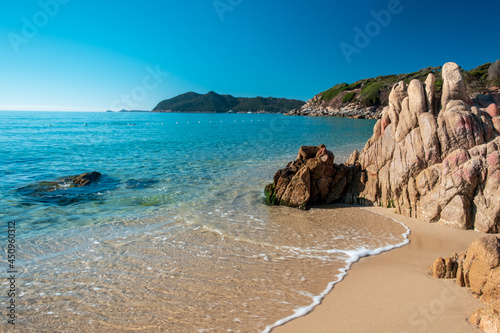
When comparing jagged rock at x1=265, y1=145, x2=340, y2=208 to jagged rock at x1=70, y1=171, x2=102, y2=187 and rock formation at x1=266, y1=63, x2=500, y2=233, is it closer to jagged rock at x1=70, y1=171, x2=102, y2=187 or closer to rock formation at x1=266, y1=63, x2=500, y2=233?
rock formation at x1=266, y1=63, x2=500, y2=233

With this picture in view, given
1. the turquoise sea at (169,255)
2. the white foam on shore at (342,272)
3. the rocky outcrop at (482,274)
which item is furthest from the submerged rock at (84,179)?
the rocky outcrop at (482,274)

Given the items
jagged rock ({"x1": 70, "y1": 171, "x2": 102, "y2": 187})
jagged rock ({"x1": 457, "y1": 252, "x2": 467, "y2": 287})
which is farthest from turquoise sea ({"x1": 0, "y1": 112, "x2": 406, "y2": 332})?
jagged rock ({"x1": 457, "y1": 252, "x2": 467, "y2": 287})

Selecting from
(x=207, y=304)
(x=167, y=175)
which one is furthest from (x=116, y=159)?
(x=207, y=304)

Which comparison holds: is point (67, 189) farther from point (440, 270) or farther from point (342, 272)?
point (440, 270)

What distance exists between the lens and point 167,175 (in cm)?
1969

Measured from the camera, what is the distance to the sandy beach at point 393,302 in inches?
211

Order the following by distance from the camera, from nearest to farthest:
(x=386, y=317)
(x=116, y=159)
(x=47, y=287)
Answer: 1. (x=386, y=317)
2. (x=47, y=287)
3. (x=116, y=159)

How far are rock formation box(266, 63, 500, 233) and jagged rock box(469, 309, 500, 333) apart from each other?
5.58m

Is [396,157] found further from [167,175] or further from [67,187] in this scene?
[67,187]

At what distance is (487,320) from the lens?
5.01 metres

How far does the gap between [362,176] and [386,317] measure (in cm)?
891

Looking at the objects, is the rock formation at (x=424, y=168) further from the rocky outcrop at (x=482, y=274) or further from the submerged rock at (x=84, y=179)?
the submerged rock at (x=84, y=179)

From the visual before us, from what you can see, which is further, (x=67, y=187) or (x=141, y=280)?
(x=67, y=187)

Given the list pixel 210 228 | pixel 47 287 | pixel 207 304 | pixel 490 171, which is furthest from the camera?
pixel 210 228
